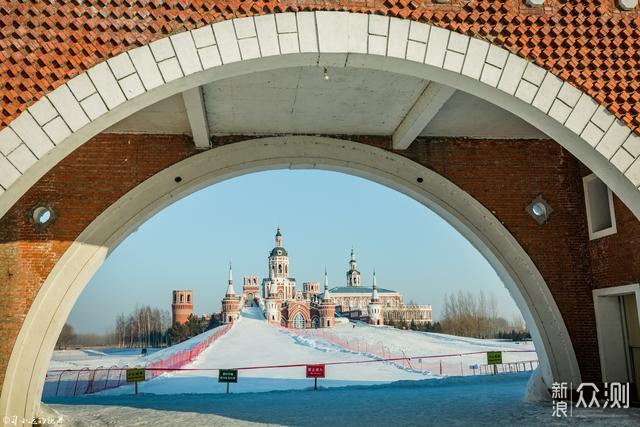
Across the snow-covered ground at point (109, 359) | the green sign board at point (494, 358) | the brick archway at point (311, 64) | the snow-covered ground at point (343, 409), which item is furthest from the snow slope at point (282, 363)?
the brick archway at point (311, 64)

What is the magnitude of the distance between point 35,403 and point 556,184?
1106 cm

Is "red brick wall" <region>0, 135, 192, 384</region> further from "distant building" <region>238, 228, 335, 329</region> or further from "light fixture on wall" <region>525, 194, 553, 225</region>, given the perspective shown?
"distant building" <region>238, 228, 335, 329</region>

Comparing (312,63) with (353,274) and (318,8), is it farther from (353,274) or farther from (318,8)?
(353,274)

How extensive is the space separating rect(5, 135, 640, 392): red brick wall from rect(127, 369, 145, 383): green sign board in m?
5.47

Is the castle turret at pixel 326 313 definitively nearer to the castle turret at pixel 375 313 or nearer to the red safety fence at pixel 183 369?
the castle turret at pixel 375 313

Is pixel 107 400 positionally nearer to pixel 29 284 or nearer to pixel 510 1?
pixel 29 284

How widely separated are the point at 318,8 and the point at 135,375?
11.9m

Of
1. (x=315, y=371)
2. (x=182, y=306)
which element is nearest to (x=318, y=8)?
(x=315, y=371)

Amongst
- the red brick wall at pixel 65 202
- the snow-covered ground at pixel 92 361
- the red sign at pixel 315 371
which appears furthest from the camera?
the snow-covered ground at pixel 92 361

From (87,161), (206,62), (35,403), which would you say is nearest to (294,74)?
(206,62)

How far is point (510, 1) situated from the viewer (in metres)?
6.96

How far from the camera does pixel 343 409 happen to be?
12156 millimetres

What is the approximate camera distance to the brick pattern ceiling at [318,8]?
6.07 meters

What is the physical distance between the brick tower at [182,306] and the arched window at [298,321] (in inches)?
684
